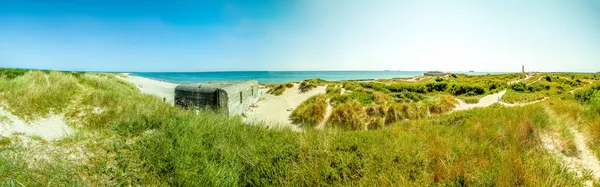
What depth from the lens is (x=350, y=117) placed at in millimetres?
10078

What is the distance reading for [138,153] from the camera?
12.0 feet

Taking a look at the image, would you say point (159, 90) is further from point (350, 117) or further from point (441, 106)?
point (441, 106)

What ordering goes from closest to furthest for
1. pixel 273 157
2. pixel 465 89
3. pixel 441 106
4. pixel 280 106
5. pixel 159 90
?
1. pixel 273 157
2. pixel 441 106
3. pixel 280 106
4. pixel 465 89
5. pixel 159 90

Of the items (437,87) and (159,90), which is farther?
(159,90)

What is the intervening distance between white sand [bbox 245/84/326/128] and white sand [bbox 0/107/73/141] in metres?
6.09

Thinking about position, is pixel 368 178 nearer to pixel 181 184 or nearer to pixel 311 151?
pixel 311 151

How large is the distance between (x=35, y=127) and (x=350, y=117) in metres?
9.91

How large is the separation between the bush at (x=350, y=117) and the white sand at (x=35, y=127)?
333 inches

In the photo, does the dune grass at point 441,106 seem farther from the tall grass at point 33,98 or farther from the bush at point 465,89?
the tall grass at point 33,98

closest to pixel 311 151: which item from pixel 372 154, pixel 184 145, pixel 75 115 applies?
pixel 372 154

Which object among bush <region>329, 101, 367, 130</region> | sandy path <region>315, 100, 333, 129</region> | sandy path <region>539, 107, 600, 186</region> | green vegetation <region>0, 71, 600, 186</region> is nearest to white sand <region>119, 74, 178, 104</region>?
sandy path <region>315, 100, 333, 129</region>

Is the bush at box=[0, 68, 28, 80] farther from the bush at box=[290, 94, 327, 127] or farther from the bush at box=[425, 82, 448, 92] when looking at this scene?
the bush at box=[425, 82, 448, 92]

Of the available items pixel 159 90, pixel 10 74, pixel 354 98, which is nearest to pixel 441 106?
pixel 354 98

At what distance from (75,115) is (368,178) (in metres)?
8.24
